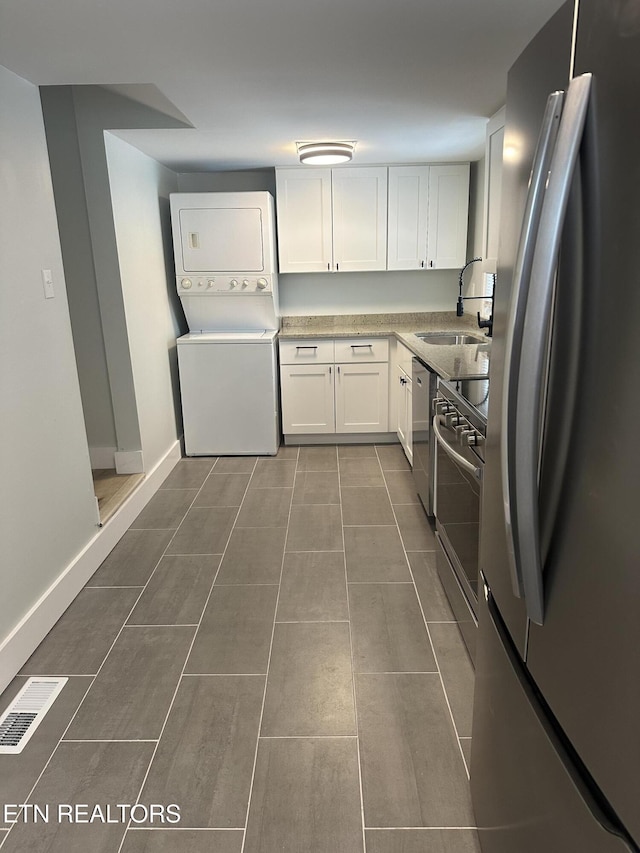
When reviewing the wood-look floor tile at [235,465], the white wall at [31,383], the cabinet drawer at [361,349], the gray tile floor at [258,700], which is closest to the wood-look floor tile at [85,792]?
the gray tile floor at [258,700]

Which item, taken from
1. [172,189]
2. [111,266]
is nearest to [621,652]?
[111,266]

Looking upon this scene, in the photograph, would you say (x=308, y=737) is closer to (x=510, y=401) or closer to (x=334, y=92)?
(x=510, y=401)

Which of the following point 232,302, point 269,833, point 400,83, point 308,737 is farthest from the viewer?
point 232,302

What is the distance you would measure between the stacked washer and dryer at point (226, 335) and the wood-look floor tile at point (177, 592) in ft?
5.17

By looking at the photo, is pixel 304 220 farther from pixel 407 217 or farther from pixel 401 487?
pixel 401 487

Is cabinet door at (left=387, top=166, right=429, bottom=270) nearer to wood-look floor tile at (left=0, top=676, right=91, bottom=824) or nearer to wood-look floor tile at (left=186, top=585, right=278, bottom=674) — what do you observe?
→ wood-look floor tile at (left=186, top=585, right=278, bottom=674)

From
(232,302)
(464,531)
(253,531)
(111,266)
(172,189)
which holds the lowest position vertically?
(253,531)

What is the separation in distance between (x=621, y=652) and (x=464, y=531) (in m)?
1.34

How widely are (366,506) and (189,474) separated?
1366 mm

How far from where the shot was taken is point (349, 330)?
448 cm

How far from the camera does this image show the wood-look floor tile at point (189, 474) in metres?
3.79

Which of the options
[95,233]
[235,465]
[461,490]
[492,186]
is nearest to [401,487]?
[235,465]

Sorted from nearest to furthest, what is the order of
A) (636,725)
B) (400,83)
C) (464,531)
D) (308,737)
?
(636,725), (308,737), (464,531), (400,83)

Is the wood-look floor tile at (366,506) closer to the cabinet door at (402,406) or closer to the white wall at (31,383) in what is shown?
the cabinet door at (402,406)
